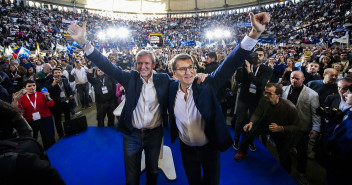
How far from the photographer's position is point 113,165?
3.36m

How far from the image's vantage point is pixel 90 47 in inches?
75.6

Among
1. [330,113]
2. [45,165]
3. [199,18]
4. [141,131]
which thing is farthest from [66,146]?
[199,18]

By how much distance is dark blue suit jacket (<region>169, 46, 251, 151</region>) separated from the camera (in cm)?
175

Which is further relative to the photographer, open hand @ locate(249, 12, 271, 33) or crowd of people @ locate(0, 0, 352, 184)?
crowd of people @ locate(0, 0, 352, 184)

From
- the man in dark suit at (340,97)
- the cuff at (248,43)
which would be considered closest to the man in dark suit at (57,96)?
the cuff at (248,43)

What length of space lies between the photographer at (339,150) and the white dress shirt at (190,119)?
4.20ft

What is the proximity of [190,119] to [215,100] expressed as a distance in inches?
13.0

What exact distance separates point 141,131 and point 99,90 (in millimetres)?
2951

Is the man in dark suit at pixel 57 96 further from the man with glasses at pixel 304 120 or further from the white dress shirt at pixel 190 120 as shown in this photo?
the man with glasses at pixel 304 120

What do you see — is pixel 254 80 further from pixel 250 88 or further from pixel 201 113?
pixel 201 113

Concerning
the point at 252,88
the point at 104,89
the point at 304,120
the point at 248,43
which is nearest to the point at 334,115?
the point at 304,120

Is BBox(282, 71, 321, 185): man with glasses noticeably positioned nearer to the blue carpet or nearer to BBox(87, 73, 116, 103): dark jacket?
the blue carpet

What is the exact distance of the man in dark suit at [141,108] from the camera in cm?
→ 208

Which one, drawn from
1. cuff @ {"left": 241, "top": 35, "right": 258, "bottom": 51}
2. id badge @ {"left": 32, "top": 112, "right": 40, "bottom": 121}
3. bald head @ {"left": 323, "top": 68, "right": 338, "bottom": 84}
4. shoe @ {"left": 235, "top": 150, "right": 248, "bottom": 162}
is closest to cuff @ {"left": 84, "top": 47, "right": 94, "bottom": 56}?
cuff @ {"left": 241, "top": 35, "right": 258, "bottom": 51}
